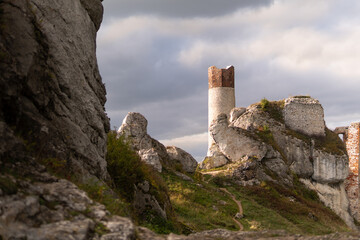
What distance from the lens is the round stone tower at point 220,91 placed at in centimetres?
4622

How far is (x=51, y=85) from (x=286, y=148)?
31492 millimetres

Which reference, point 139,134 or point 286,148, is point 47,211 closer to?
point 139,134

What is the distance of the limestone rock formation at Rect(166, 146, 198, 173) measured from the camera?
31422 mm

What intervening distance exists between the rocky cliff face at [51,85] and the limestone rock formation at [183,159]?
17455 millimetres

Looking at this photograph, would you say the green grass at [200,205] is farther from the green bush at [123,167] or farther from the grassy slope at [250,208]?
the green bush at [123,167]

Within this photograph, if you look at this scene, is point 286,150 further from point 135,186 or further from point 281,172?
point 135,186

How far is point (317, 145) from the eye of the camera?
1601 inches

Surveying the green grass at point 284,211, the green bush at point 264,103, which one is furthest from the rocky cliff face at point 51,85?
the green bush at point 264,103

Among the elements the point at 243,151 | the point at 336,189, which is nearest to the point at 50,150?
the point at 243,151

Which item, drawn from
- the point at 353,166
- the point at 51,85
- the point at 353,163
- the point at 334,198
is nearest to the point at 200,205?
the point at 51,85

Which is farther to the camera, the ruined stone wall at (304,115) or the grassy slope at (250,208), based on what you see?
the ruined stone wall at (304,115)

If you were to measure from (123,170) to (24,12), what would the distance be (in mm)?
6354

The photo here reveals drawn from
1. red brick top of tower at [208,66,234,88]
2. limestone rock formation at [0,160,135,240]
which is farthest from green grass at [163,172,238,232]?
red brick top of tower at [208,66,234,88]

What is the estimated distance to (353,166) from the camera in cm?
4581
